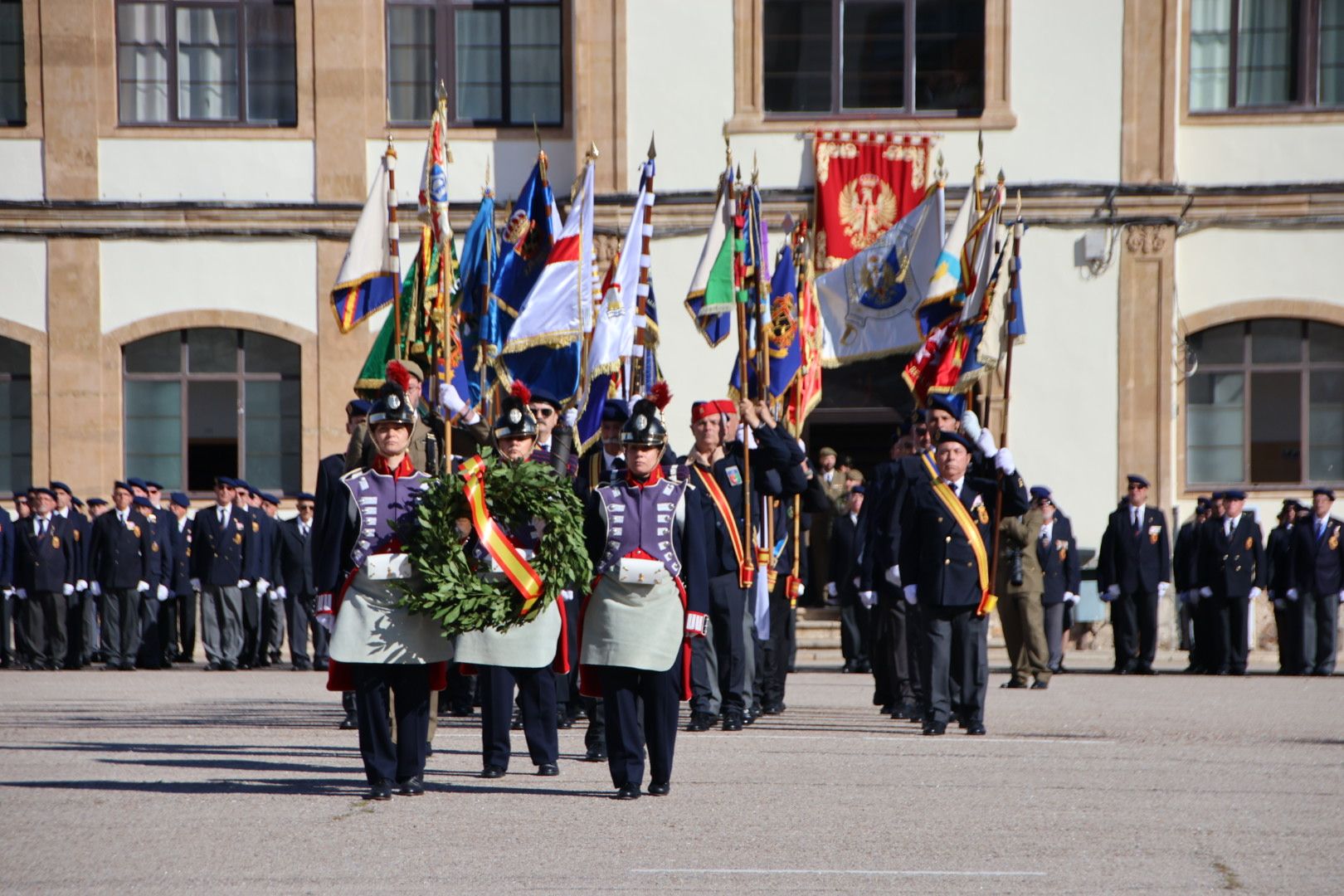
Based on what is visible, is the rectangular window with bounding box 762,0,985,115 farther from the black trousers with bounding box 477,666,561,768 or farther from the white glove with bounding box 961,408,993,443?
the black trousers with bounding box 477,666,561,768

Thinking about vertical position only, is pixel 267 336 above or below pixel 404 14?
below

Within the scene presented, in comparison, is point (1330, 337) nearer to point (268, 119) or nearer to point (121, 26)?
point (268, 119)

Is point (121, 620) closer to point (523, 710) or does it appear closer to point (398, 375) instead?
point (523, 710)

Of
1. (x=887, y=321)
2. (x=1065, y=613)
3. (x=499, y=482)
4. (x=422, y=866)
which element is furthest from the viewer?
(x=1065, y=613)

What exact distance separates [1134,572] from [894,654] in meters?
6.32

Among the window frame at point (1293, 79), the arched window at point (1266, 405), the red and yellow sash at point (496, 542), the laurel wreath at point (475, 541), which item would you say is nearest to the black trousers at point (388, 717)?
the laurel wreath at point (475, 541)

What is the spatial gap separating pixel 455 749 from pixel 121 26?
48.2 feet

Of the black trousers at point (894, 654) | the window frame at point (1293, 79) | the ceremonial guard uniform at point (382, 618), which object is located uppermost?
the window frame at point (1293, 79)

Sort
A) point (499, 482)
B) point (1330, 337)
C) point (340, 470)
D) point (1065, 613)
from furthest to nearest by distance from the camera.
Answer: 1. point (1330, 337)
2. point (1065, 613)
3. point (340, 470)
4. point (499, 482)

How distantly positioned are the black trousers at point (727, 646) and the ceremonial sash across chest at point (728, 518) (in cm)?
12

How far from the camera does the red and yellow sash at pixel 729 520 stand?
39.8 ft

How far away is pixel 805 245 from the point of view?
16766mm

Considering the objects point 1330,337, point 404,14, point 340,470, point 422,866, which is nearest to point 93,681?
point 340,470

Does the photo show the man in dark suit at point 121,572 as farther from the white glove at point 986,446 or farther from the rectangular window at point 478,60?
the white glove at point 986,446
